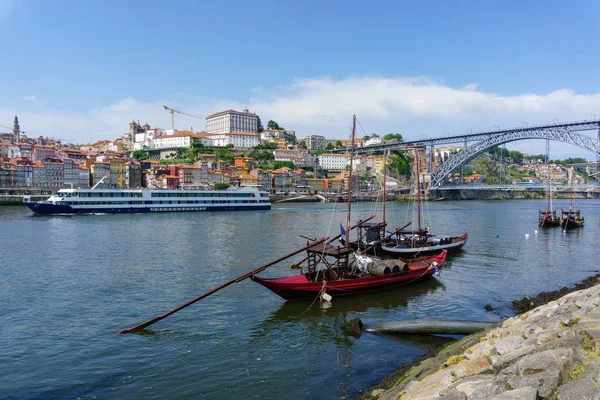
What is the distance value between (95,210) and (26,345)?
1713 inches

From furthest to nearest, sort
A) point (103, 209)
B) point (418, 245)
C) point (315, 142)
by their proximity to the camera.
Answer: point (315, 142) < point (103, 209) < point (418, 245)

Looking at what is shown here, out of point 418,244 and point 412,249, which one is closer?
point 412,249

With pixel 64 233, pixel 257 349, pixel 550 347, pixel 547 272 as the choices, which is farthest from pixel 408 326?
pixel 64 233

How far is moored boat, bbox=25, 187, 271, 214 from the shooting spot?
1949 inches

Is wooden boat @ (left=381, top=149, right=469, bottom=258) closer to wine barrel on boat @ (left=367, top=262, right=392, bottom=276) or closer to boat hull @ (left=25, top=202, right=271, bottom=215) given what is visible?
wine barrel on boat @ (left=367, top=262, right=392, bottom=276)

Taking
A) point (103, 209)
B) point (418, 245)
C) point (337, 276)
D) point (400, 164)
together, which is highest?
point (400, 164)

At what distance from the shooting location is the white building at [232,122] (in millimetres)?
128750

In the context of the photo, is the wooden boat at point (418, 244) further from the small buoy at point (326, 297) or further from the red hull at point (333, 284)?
the small buoy at point (326, 297)

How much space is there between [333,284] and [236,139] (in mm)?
110986

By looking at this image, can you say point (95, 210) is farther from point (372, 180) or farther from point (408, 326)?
point (372, 180)

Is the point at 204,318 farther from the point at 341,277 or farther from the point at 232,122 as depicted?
the point at 232,122

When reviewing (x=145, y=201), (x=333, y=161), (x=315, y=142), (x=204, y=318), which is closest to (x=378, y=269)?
(x=204, y=318)

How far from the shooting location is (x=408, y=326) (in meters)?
11.7

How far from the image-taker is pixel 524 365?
5629mm
